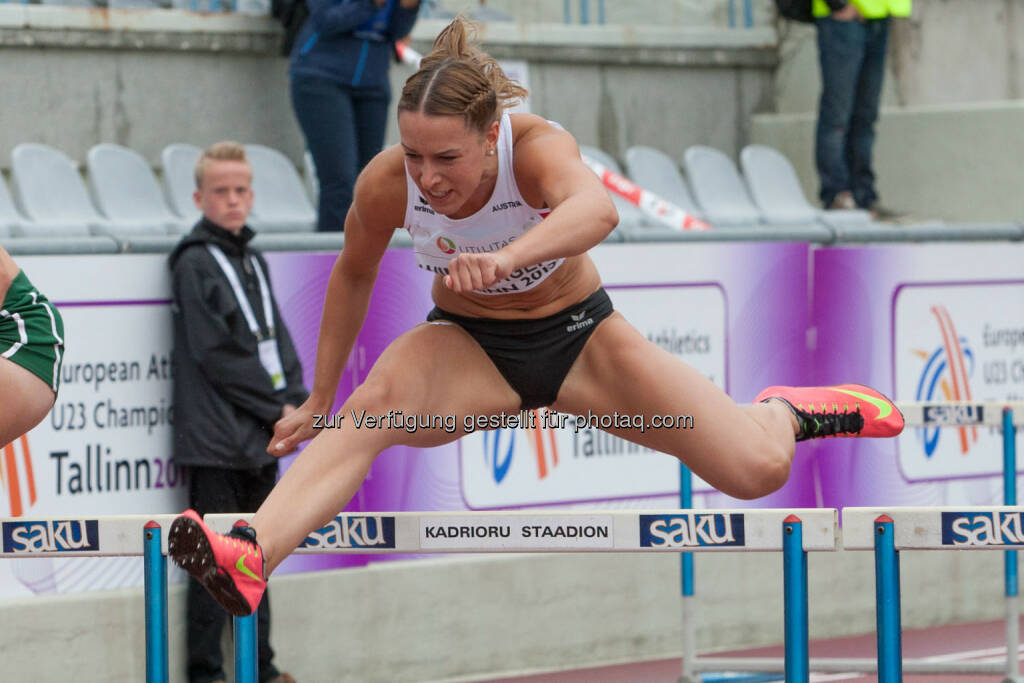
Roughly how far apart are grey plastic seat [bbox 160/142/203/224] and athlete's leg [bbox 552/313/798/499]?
5.42 meters

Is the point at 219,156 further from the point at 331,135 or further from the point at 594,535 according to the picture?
the point at 594,535

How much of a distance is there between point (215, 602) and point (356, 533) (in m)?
1.86

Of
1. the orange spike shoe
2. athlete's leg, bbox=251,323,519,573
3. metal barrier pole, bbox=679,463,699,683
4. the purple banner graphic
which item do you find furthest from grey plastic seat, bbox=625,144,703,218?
athlete's leg, bbox=251,323,519,573

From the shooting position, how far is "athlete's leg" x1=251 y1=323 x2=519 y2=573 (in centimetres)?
375

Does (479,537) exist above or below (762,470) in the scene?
below

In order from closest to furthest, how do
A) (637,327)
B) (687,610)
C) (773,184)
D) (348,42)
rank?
1. (687,610)
2. (637,327)
3. (348,42)
4. (773,184)

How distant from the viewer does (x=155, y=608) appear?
12.5 feet

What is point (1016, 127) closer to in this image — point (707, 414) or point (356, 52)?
point (356, 52)

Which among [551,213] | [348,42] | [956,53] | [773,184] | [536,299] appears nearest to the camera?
[551,213]

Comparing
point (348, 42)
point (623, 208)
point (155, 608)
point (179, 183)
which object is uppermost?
point (348, 42)

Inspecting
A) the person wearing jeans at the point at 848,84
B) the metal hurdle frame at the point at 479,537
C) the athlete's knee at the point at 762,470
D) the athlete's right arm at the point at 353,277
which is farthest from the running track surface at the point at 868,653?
the person wearing jeans at the point at 848,84

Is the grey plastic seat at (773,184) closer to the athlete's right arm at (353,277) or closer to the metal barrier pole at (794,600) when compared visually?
the athlete's right arm at (353,277)

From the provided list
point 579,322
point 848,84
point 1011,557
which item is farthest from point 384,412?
point 848,84

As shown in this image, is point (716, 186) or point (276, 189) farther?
point (716, 186)
